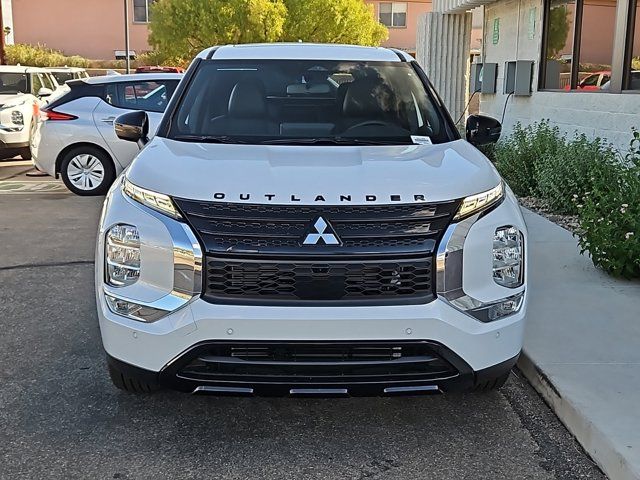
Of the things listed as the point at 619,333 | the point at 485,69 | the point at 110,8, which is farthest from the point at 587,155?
the point at 110,8

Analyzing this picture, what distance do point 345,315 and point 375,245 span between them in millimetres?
328

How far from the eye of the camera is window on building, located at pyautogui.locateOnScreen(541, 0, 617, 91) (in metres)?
9.38

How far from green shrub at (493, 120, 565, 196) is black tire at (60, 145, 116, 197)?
5468 mm

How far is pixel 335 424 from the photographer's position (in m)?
3.91

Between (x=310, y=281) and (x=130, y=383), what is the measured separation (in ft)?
3.57

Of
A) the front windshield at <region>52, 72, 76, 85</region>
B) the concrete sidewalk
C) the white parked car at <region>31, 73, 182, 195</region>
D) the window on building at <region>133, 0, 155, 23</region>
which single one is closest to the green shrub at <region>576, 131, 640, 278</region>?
the concrete sidewalk

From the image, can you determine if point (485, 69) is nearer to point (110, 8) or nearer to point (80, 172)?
point (80, 172)

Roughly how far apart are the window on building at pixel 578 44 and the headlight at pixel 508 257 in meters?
6.30

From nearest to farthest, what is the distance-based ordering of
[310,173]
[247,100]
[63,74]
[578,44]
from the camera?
[310,173]
[247,100]
[578,44]
[63,74]

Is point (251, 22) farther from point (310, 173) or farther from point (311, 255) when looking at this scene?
point (311, 255)

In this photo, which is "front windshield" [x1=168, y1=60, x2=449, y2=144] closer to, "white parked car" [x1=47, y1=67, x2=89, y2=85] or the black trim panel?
the black trim panel

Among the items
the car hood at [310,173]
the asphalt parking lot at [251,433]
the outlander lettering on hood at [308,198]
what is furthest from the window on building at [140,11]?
the outlander lettering on hood at [308,198]

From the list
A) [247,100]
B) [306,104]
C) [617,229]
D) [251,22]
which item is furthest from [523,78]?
[251,22]

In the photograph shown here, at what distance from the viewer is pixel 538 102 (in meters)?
11.2
